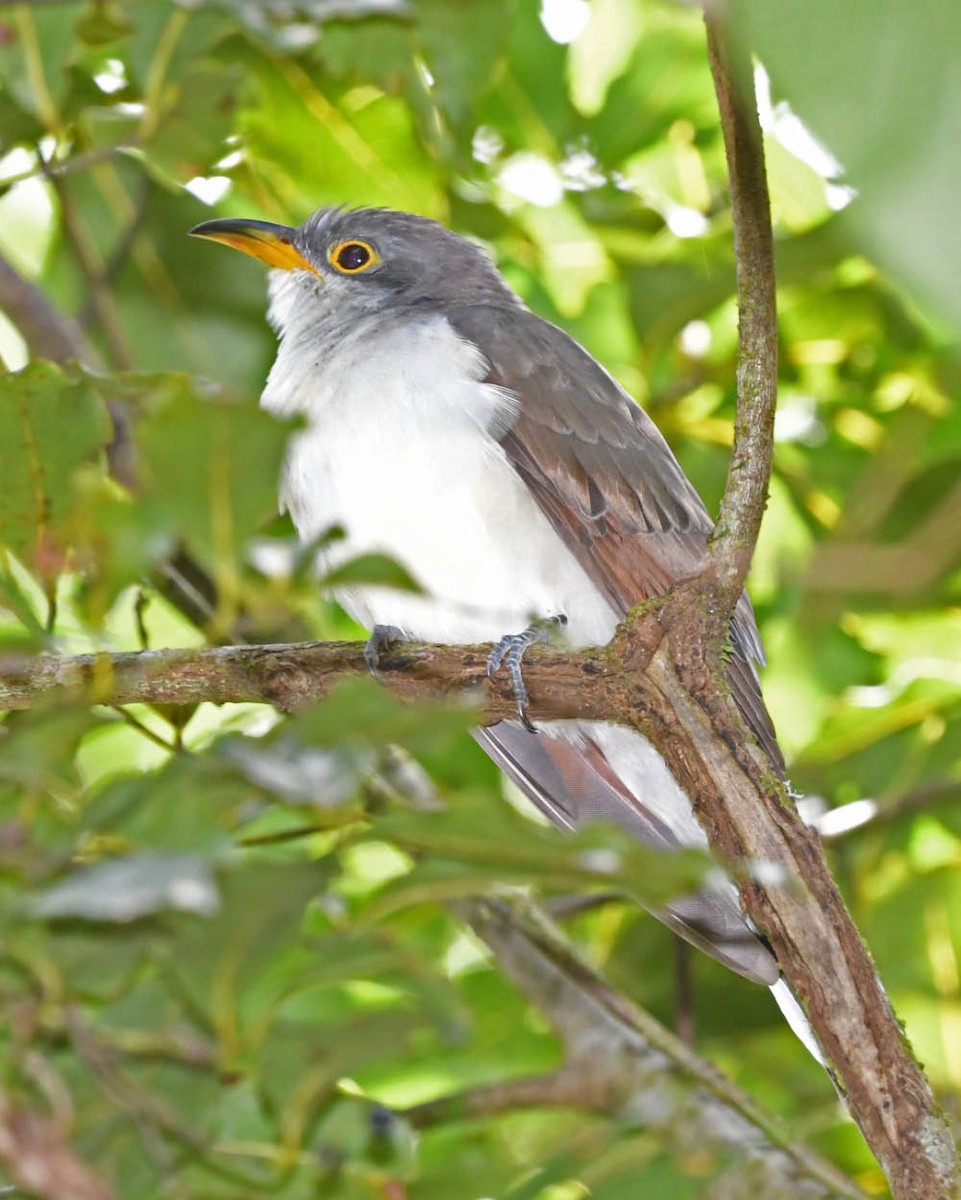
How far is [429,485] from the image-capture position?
3.81 m

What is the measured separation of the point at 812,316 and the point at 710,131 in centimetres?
70

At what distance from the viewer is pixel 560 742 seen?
442 centimetres

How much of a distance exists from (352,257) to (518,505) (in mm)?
1451

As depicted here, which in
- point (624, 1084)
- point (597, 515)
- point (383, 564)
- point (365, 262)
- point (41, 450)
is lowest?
point (624, 1084)

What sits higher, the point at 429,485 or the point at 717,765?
the point at 429,485

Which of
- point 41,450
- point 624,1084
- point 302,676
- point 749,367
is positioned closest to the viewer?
point 41,450

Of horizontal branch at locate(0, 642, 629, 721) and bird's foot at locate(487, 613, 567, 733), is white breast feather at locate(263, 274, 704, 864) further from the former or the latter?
horizontal branch at locate(0, 642, 629, 721)

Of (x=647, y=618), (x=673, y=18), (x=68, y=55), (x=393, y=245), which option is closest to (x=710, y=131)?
(x=673, y=18)

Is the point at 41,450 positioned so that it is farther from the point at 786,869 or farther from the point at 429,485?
the point at 429,485

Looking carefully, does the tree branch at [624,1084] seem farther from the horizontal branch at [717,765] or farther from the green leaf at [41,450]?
the green leaf at [41,450]

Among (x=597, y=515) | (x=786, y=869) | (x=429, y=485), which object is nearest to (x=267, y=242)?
(x=429, y=485)

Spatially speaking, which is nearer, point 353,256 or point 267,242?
point 267,242

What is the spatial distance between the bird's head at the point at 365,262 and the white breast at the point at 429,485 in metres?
0.63

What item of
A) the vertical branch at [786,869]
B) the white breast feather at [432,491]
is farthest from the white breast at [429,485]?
the vertical branch at [786,869]
